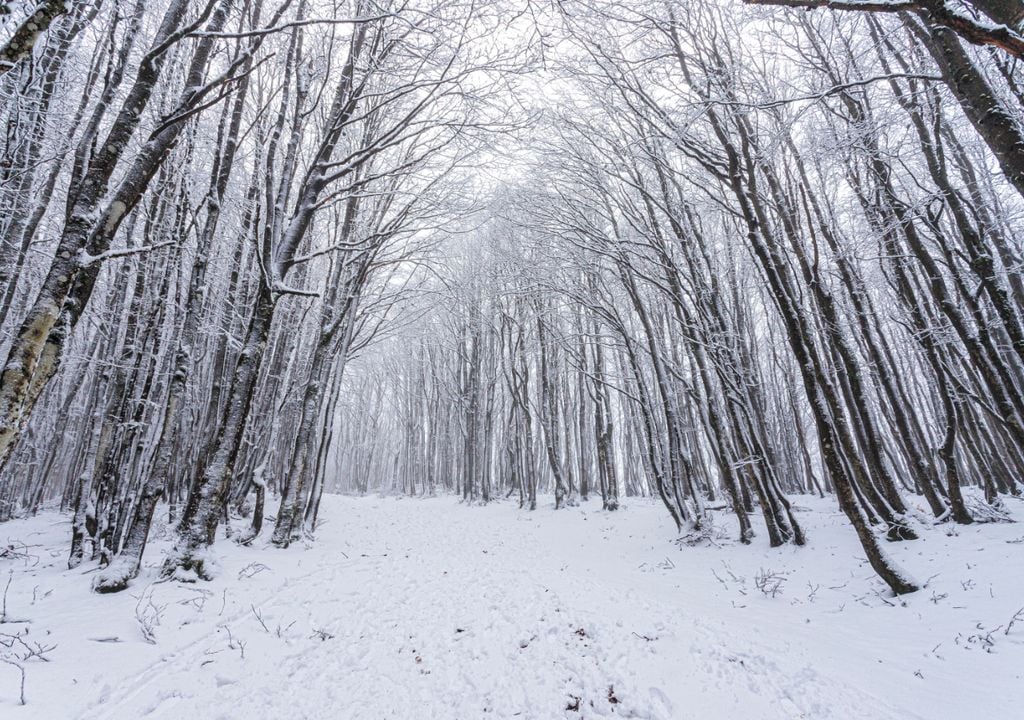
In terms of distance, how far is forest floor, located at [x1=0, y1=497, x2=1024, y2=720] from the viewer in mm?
2510

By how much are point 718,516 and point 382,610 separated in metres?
8.28

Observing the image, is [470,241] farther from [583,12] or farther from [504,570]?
[504,570]

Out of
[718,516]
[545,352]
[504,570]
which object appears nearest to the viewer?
[504,570]

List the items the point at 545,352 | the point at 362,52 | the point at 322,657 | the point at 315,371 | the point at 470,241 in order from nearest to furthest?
1. the point at 322,657
2. the point at 362,52
3. the point at 315,371
4. the point at 545,352
5. the point at 470,241

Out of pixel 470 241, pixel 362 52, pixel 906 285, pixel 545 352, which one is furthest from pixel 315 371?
pixel 470 241

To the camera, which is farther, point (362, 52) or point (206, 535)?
point (362, 52)

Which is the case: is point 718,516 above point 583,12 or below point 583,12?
below

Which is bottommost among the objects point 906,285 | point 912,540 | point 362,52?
point 912,540

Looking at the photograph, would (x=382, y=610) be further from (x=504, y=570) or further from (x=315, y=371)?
(x=315, y=371)

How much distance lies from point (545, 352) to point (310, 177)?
417 inches

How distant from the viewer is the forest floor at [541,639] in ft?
8.23

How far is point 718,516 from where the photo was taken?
9.67m

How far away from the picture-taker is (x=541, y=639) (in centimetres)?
357

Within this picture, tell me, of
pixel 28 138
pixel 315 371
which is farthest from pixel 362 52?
pixel 315 371
